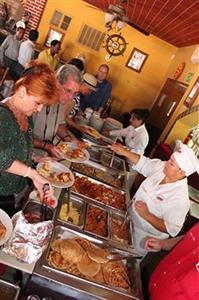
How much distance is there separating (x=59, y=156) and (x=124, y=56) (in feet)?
24.9

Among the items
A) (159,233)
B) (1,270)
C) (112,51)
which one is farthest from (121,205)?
(112,51)

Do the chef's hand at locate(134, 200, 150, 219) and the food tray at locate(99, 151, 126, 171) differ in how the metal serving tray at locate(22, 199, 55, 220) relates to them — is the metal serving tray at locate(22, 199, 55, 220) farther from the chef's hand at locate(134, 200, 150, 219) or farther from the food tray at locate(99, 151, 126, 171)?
the food tray at locate(99, 151, 126, 171)

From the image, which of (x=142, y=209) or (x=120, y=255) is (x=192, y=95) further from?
(x=120, y=255)

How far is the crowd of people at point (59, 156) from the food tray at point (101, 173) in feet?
0.78

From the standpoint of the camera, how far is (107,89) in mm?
6328

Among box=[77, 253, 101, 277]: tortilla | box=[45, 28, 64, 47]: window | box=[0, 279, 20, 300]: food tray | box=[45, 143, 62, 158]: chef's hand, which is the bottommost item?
box=[0, 279, 20, 300]: food tray

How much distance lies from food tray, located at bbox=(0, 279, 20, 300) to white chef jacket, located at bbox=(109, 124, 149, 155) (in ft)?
10.4

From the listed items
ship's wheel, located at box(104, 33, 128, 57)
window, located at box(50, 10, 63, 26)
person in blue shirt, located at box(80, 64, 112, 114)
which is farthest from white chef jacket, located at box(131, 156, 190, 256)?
window, located at box(50, 10, 63, 26)

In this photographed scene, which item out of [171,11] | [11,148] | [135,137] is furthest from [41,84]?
[171,11]

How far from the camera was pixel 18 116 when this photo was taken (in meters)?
1.89

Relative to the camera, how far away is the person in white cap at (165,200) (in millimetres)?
2500

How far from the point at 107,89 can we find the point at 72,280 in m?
4.95

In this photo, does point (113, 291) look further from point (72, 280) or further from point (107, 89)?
point (107, 89)

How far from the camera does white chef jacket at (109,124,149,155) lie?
4.59 meters
